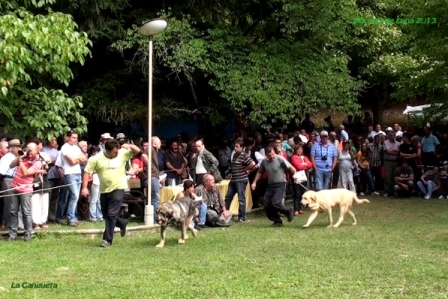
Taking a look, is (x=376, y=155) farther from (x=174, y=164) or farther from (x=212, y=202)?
(x=212, y=202)

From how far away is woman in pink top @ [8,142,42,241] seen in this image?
1250cm

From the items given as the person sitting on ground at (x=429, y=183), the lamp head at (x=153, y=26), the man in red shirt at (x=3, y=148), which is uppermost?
the lamp head at (x=153, y=26)

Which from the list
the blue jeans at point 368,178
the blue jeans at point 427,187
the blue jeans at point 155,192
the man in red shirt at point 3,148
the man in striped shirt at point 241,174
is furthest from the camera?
the blue jeans at point 368,178

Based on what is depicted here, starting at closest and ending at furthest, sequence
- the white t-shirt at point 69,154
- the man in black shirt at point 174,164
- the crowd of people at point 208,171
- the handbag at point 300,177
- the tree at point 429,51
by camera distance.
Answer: the crowd of people at point 208,171, the white t-shirt at point 69,154, the handbag at point 300,177, the man in black shirt at point 174,164, the tree at point 429,51

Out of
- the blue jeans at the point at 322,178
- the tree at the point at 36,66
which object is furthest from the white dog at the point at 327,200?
the tree at the point at 36,66

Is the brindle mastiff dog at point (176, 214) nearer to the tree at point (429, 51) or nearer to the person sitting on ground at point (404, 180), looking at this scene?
the tree at point (429, 51)

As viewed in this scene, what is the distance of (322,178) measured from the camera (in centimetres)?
1786

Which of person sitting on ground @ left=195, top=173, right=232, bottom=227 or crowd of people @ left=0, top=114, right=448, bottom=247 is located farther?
person sitting on ground @ left=195, top=173, right=232, bottom=227

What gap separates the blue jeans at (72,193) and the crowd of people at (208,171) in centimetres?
2

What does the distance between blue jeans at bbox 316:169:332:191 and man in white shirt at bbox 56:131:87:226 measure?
6.35 metres

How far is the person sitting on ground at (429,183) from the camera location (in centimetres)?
1961

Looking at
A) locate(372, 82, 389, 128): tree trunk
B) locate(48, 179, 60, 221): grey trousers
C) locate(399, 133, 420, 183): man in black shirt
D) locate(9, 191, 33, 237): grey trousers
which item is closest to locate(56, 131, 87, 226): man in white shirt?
locate(48, 179, 60, 221): grey trousers

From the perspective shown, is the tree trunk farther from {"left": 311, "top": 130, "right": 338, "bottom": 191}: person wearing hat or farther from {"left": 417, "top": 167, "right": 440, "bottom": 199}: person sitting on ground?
{"left": 311, "top": 130, "right": 338, "bottom": 191}: person wearing hat

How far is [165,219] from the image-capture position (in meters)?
11.7
